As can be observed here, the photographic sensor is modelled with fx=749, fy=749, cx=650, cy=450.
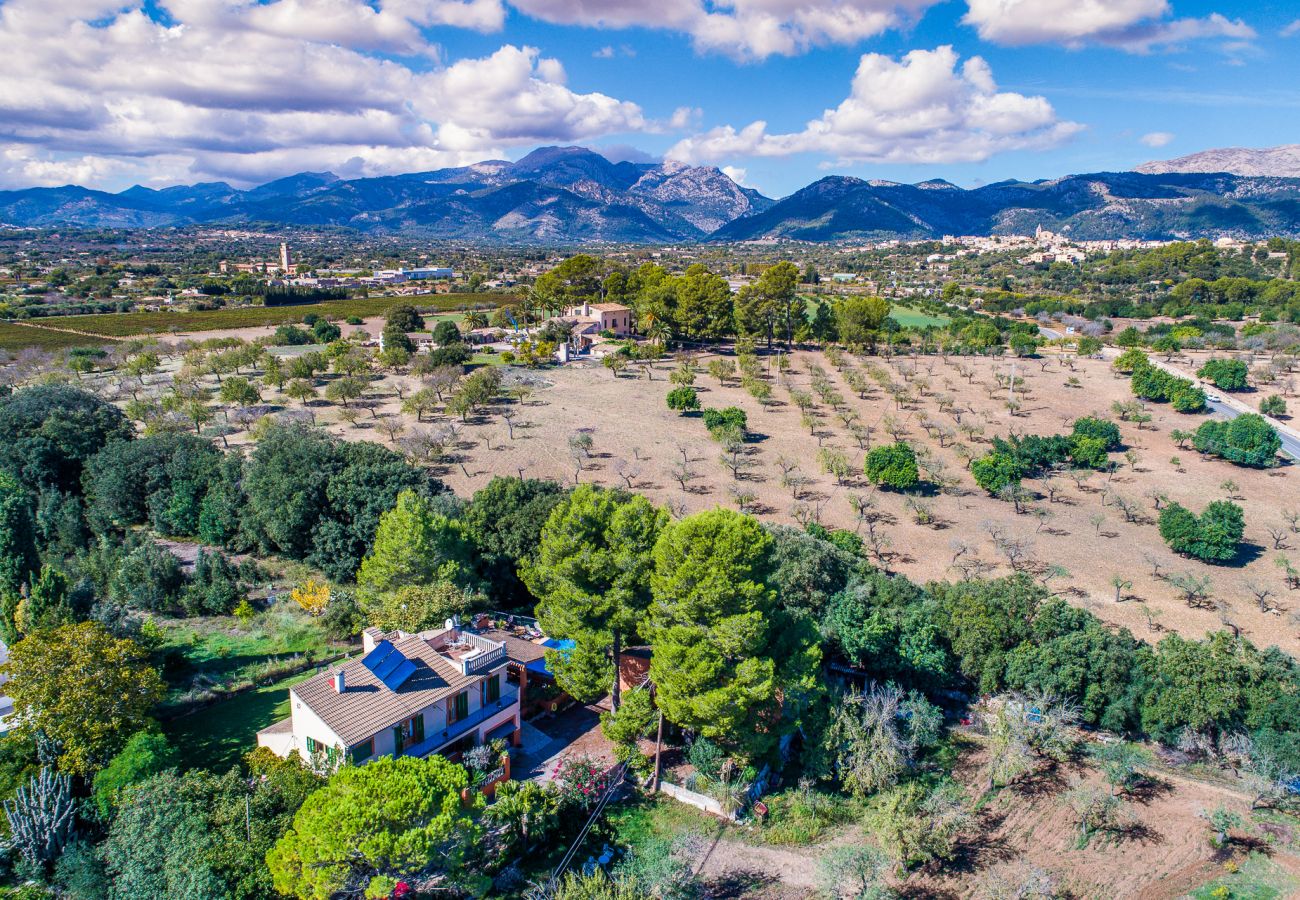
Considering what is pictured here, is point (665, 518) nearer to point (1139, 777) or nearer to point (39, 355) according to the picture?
point (1139, 777)

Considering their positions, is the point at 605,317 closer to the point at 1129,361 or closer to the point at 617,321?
the point at 617,321

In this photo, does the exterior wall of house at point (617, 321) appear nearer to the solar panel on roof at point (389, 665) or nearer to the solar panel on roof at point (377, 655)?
the solar panel on roof at point (377, 655)

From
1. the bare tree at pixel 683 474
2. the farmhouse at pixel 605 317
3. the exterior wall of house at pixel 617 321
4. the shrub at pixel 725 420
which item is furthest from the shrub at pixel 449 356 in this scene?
the bare tree at pixel 683 474

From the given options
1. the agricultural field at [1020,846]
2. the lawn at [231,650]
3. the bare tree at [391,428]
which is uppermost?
the bare tree at [391,428]

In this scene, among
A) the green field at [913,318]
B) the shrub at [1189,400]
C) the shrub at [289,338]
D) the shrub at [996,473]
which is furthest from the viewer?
the green field at [913,318]

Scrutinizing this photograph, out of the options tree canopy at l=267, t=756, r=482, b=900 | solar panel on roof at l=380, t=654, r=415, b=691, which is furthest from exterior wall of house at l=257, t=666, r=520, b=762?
tree canopy at l=267, t=756, r=482, b=900

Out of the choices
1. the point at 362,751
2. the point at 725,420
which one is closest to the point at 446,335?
the point at 725,420
